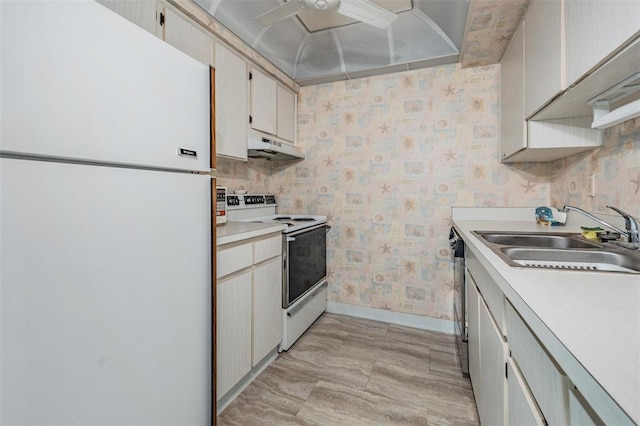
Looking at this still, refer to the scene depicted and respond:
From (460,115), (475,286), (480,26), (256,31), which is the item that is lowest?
→ (475,286)

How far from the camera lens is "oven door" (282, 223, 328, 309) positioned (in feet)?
6.78

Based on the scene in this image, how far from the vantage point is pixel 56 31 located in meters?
0.72

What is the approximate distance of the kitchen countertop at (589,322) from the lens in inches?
Result: 14.4

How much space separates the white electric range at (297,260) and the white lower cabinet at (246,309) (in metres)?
0.07

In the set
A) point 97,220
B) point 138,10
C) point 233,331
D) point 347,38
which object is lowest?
point 233,331

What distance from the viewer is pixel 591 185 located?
5.30 ft

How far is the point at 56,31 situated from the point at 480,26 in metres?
2.08

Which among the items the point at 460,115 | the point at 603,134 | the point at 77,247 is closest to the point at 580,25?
the point at 603,134

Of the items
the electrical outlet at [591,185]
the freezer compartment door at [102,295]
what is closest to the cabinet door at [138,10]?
the freezer compartment door at [102,295]

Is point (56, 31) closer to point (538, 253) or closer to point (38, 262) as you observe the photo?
point (38, 262)

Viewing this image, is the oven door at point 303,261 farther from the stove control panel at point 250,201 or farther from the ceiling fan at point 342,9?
the ceiling fan at point 342,9

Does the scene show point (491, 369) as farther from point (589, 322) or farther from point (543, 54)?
point (543, 54)

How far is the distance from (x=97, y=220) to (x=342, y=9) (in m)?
1.60

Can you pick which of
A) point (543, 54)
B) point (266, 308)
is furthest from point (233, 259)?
point (543, 54)
